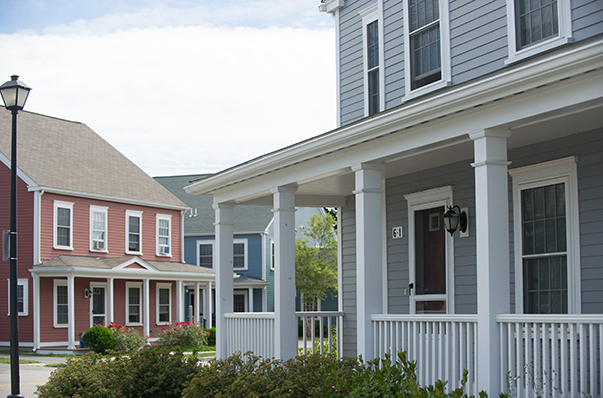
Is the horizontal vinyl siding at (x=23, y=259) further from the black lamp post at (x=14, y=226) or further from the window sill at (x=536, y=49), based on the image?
the window sill at (x=536, y=49)

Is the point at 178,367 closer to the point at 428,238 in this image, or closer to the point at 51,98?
the point at 428,238

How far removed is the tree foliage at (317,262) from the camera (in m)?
34.2

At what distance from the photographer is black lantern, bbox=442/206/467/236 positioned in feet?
28.5

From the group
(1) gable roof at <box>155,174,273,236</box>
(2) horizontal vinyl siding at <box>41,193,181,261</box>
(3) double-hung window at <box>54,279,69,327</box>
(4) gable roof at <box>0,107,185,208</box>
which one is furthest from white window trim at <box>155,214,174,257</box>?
(3) double-hung window at <box>54,279,69,327</box>

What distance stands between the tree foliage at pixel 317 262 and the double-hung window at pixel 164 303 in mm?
8047

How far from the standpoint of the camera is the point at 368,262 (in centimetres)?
750

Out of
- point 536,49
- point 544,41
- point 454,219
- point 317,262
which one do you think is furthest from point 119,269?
point 544,41

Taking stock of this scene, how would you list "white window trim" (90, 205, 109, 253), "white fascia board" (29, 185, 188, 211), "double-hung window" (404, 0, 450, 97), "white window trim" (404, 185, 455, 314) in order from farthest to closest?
"white window trim" (90, 205, 109, 253) < "white fascia board" (29, 185, 188, 211) < "double-hung window" (404, 0, 450, 97) < "white window trim" (404, 185, 455, 314)

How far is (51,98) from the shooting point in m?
32.4

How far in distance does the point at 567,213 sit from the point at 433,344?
83.6 inches

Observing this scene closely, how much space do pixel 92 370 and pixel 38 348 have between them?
52.0 ft

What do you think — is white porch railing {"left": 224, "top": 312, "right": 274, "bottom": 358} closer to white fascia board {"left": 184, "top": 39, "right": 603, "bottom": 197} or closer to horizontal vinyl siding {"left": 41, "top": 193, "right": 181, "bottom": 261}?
white fascia board {"left": 184, "top": 39, "right": 603, "bottom": 197}

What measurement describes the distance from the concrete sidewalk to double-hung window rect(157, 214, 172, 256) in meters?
8.83

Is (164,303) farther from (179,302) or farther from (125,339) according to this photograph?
(125,339)
